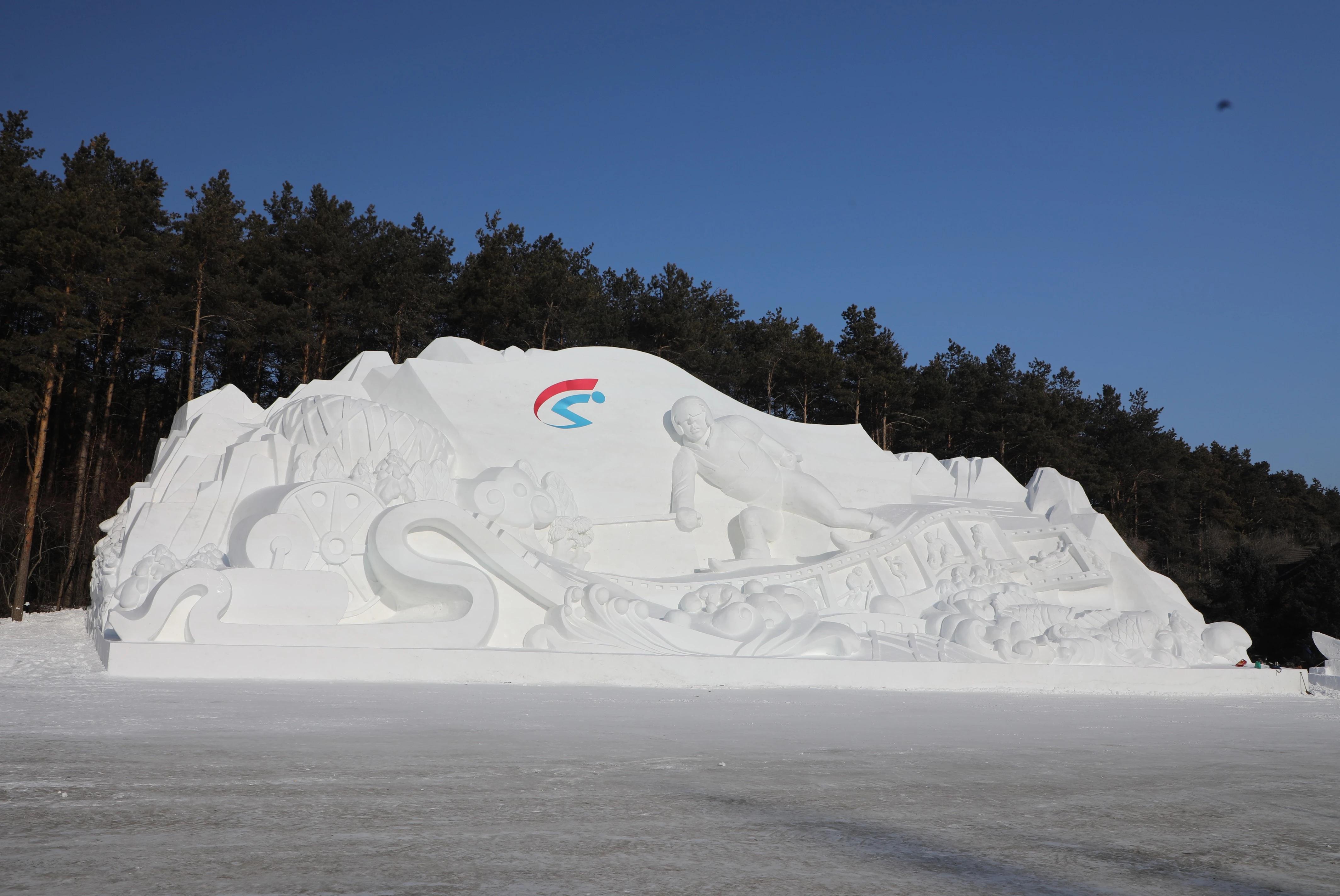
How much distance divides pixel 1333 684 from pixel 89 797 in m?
9.46

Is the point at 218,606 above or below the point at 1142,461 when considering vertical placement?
below

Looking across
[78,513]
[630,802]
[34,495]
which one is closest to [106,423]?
[78,513]

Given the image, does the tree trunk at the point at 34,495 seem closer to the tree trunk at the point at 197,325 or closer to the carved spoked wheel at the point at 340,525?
the tree trunk at the point at 197,325

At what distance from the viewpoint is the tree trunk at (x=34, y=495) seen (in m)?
15.0

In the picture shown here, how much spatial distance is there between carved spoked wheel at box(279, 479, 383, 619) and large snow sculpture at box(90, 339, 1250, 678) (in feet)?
0.06

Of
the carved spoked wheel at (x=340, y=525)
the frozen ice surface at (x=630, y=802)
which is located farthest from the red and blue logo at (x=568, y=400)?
the frozen ice surface at (x=630, y=802)

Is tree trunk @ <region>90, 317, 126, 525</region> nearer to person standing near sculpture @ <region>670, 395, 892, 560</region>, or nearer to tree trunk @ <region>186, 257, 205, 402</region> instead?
tree trunk @ <region>186, 257, 205, 402</region>

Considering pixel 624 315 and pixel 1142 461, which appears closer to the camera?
pixel 624 315

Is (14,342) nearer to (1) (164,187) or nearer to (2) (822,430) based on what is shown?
(1) (164,187)

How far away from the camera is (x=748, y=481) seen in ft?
32.8

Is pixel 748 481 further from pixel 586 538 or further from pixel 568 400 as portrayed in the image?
pixel 568 400

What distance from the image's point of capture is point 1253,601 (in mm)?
20453

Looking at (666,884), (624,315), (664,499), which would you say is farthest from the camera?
(624,315)

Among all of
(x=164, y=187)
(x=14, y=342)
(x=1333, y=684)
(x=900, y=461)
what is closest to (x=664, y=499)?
(x=900, y=461)
